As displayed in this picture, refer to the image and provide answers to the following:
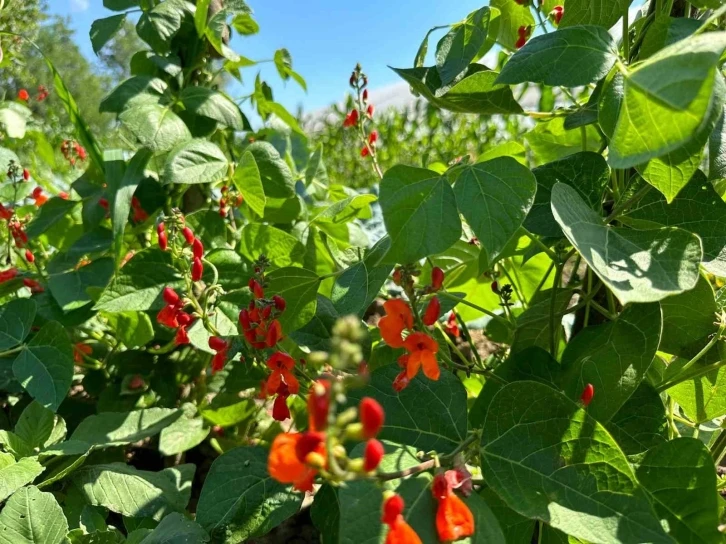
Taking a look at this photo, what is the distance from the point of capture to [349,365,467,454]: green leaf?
59 centimetres

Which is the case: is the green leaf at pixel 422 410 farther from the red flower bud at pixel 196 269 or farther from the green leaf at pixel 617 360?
the red flower bud at pixel 196 269

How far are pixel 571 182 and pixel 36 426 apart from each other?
2.72ft

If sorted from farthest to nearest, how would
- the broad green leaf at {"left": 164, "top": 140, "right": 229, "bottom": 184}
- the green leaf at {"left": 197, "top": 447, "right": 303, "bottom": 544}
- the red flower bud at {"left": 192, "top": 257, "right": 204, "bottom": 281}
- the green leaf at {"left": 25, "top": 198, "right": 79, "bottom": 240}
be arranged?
1. the green leaf at {"left": 25, "top": 198, "right": 79, "bottom": 240}
2. the broad green leaf at {"left": 164, "top": 140, "right": 229, "bottom": 184}
3. the red flower bud at {"left": 192, "top": 257, "right": 204, "bottom": 281}
4. the green leaf at {"left": 197, "top": 447, "right": 303, "bottom": 544}

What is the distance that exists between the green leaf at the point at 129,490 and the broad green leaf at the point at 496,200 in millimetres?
609

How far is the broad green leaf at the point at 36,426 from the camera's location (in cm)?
88

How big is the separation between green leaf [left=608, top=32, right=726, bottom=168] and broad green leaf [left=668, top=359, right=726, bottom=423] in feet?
1.21

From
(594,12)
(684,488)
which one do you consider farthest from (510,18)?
(684,488)

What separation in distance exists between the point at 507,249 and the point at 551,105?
3.05 feet

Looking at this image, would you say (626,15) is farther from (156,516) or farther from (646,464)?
(156,516)

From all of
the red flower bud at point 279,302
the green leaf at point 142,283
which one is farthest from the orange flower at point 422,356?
the green leaf at point 142,283

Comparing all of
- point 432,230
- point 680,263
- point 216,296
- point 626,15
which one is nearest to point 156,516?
point 216,296

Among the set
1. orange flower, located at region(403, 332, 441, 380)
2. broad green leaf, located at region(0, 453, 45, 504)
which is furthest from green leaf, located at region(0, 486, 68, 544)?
orange flower, located at region(403, 332, 441, 380)

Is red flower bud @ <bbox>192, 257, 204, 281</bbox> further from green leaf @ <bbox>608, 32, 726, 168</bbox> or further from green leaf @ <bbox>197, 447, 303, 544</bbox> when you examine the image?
green leaf @ <bbox>608, 32, 726, 168</bbox>

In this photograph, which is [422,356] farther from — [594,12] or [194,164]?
[194,164]
